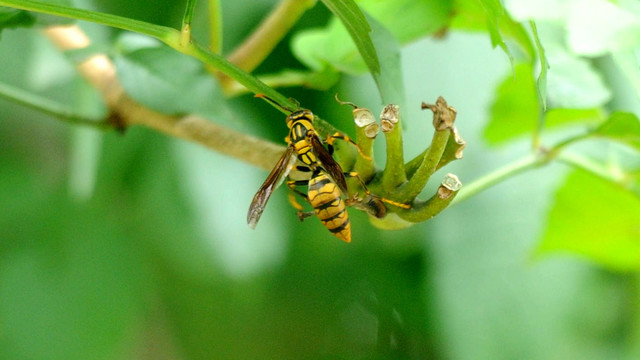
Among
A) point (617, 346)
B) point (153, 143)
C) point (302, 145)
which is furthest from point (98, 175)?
point (617, 346)

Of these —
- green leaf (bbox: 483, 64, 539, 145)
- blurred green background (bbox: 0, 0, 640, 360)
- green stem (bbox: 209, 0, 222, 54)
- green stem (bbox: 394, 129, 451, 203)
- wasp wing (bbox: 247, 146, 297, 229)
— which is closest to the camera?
green stem (bbox: 394, 129, 451, 203)

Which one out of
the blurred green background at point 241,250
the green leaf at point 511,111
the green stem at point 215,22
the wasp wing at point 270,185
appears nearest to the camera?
the wasp wing at point 270,185

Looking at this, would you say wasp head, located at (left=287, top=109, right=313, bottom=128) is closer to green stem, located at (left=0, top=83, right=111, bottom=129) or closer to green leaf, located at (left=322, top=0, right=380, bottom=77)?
green leaf, located at (left=322, top=0, right=380, bottom=77)

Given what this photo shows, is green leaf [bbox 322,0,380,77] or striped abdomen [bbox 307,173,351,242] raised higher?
green leaf [bbox 322,0,380,77]

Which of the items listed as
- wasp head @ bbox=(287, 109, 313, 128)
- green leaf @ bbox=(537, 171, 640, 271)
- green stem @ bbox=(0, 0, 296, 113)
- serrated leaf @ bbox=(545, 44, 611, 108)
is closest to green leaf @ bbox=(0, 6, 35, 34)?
green stem @ bbox=(0, 0, 296, 113)

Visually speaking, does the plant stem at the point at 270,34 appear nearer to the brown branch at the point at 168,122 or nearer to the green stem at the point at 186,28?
the brown branch at the point at 168,122

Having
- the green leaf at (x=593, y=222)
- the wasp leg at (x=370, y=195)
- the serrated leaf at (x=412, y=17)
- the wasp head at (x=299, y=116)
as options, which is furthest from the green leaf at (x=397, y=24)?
the green leaf at (x=593, y=222)

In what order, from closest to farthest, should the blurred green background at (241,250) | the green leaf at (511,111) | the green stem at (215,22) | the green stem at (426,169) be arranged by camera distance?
the green stem at (426,169) → the green stem at (215,22) → the green leaf at (511,111) → the blurred green background at (241,250)
